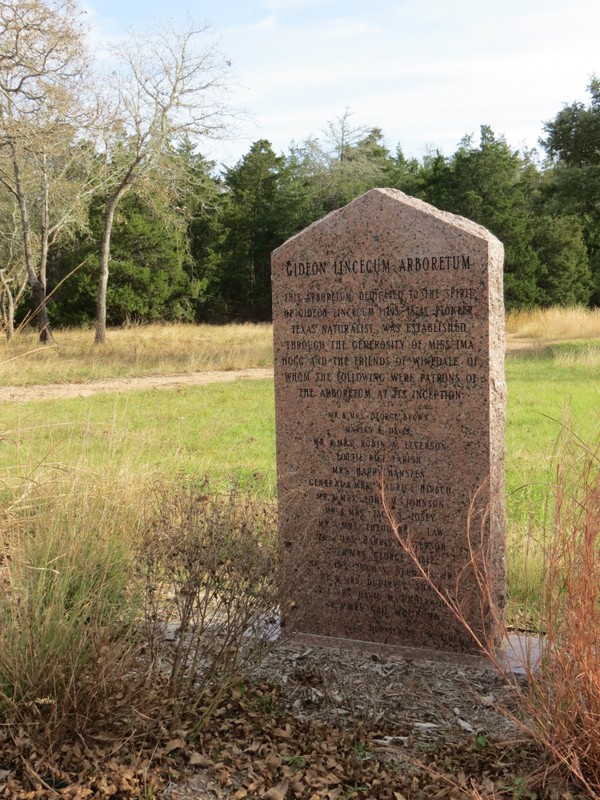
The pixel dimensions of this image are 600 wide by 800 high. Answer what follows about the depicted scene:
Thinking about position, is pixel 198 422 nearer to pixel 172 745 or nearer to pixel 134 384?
pixel 134 384

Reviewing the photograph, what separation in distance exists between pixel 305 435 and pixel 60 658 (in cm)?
173

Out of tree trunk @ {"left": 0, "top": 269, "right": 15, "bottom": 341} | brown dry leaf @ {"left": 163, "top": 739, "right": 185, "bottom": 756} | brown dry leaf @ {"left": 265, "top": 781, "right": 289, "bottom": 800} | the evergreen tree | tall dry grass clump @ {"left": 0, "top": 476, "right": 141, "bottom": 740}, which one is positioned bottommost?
brown dry leaf @ {"left": 265, "top": 781, "right": 289, "bottom": 800}

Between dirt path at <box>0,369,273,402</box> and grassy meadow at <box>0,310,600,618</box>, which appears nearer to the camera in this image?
grassy meadow at <box>0,310,600,618</box>

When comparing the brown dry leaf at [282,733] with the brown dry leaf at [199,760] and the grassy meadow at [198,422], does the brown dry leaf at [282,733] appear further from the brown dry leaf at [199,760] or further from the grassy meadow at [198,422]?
the grassy meadow at [198,422]

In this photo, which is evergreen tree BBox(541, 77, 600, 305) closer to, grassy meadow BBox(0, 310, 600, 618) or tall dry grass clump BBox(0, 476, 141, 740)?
grassy meadow BBox(0, 310, 600, 618)

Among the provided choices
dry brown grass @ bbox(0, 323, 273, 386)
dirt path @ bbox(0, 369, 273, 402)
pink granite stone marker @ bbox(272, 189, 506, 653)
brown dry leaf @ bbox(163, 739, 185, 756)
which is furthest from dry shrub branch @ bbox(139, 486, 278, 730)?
dirt path @ bbox(0, 369, 273, 402)

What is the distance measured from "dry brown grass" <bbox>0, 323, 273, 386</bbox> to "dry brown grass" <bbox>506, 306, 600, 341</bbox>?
8.33m

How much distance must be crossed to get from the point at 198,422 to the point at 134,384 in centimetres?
620

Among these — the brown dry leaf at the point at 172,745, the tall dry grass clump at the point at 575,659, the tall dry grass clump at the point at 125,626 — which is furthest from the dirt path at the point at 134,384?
the tall dry grass clump at the point at 575,659

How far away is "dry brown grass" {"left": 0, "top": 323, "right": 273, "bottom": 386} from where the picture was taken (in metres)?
17.8

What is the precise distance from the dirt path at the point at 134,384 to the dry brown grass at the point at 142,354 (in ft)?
1.31

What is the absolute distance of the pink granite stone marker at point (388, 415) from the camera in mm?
3959

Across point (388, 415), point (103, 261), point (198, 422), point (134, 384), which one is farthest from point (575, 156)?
point (388, 415)

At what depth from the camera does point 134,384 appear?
55.0 ft
